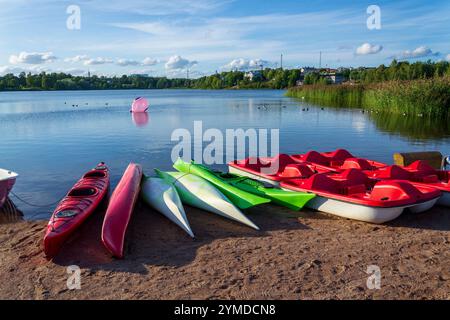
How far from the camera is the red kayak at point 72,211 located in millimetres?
5887

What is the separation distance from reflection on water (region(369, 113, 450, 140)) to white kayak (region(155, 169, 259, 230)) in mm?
13897

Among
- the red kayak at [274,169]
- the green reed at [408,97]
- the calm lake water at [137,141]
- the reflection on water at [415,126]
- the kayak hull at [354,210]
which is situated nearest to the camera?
the kayak hull at [354,210]

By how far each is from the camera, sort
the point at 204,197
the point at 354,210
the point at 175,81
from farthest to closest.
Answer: the point at 175,81
the point at 204,197
the point at 354,210

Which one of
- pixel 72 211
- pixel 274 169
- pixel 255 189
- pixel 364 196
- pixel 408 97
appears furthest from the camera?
pixel 408 97

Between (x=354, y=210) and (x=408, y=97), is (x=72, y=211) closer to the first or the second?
(x=354, y=210)

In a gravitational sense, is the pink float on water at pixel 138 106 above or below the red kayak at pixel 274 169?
above

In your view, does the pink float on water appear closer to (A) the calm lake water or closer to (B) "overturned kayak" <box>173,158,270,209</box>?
(A) the calm lake water

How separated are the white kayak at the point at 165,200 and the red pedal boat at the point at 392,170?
3977 mm

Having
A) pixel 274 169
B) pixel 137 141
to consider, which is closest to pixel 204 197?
pixel 274 169

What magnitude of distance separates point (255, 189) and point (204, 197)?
4.01 feet

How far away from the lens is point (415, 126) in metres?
21.6

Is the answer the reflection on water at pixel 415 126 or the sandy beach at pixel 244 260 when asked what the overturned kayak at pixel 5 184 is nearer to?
the sandy beach at pixel 244 260

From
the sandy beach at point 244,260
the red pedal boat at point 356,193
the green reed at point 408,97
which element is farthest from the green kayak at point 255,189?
the green reed at point 408,97

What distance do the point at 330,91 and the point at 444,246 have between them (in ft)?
116
